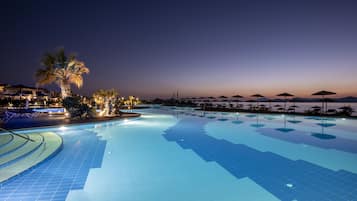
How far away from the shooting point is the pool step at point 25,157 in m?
2.70

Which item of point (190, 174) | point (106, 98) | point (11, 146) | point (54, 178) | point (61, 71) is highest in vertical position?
point (61, 71)

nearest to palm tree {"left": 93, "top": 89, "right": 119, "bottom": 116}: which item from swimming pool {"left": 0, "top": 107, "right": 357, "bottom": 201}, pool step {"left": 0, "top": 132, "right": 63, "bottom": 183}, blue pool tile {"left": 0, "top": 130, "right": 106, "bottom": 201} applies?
swimming pool {"left": 0, "top": 107, "right": 357, "bottom": 201}

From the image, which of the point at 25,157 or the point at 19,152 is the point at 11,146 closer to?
the point at 19,152

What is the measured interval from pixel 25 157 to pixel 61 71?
28.6 feet

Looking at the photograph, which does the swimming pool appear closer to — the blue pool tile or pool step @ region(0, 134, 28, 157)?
the blue pool tile

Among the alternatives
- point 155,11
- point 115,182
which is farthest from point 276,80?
point 115,182

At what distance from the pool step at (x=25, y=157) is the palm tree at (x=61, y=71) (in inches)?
284

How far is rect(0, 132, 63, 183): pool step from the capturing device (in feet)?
8.86

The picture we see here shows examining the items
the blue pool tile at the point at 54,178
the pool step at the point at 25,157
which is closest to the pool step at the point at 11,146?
the pool step at the point at 25,157

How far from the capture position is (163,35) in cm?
1397

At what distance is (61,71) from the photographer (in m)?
10.3

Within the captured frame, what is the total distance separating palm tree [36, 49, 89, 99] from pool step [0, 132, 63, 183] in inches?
284

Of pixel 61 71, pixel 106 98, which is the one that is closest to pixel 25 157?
pixel 106 98

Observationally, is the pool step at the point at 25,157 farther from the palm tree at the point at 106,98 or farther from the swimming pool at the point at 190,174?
the palm tree at the point at 106,98
